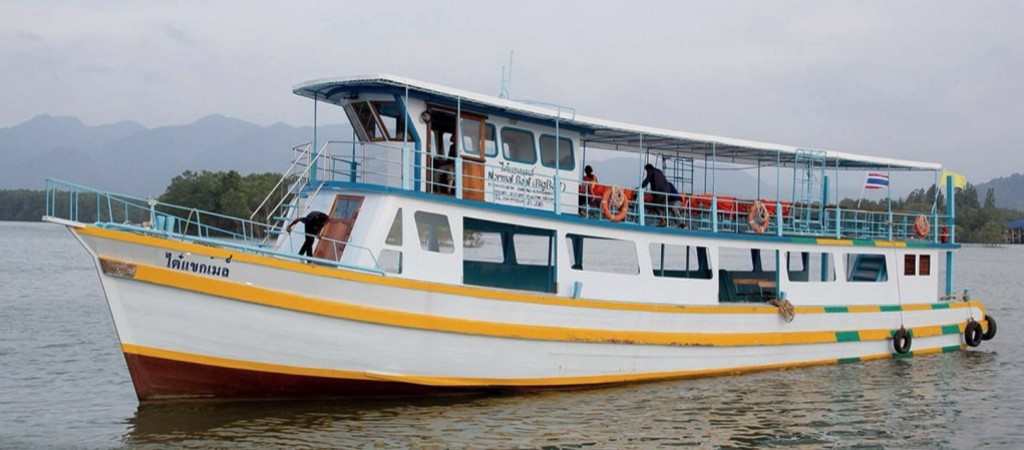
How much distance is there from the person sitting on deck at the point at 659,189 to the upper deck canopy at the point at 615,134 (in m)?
0.59

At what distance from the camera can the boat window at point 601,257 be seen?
17.0m

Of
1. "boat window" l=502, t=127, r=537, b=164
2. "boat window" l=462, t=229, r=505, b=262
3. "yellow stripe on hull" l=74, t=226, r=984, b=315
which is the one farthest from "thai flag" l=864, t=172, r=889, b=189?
"boat window" l=502, t=127, r=537, b=164

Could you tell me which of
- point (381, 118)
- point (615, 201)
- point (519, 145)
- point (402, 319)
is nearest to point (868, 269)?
point (615, 201)

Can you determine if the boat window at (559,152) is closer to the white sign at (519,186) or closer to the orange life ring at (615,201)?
the white sign at (519,186)

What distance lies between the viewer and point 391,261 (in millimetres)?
13258

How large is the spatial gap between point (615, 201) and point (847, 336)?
6373 mm

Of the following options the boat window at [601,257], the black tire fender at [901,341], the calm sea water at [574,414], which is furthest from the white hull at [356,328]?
the black tire fender at [901,341]

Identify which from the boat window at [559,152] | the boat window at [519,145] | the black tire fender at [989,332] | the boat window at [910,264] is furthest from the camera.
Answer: the black tire fender at [989,332]

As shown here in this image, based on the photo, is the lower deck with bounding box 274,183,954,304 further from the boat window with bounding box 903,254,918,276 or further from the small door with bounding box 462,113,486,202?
the small door with bounding box 462,113,486,202

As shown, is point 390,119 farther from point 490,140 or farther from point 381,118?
point 490,140

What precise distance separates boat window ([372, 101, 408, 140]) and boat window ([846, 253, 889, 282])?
1039cm

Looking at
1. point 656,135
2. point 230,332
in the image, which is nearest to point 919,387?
point 656,135

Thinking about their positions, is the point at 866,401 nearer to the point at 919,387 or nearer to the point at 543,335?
the point at 919,387

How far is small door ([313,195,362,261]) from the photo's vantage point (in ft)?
43.7
